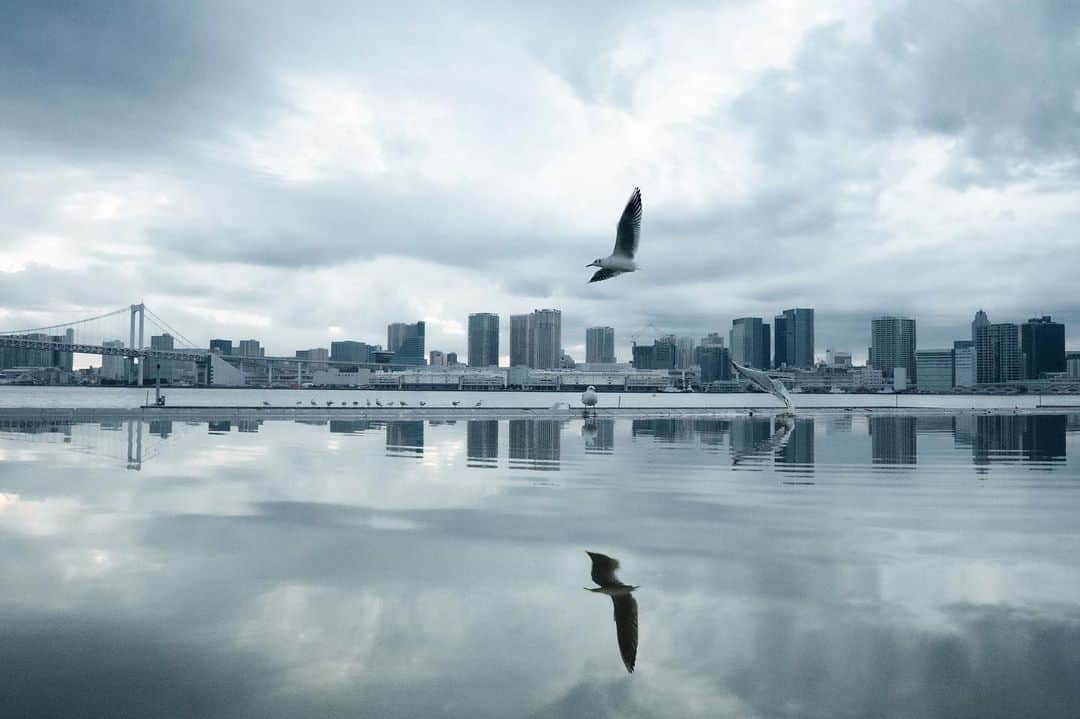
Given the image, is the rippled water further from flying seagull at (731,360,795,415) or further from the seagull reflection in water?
flying seagull at (731,360,795,415)

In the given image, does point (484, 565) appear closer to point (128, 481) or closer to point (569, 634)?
point (569, 634)

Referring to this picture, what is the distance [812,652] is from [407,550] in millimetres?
4882

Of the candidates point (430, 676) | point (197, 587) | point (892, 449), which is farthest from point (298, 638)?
point (892, 449)

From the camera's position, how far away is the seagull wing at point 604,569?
316 inches

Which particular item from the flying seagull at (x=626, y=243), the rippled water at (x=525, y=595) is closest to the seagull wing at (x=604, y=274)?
the flying seagull at (x=626, y=243)

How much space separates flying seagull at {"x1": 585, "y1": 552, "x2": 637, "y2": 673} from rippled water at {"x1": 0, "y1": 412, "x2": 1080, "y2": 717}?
120 millimetres

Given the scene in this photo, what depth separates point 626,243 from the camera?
1633cm

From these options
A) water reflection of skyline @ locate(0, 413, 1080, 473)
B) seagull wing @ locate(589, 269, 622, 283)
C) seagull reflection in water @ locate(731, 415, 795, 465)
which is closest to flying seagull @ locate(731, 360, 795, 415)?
water reflection of skyline @ locate(0, 413, 1080, 473)

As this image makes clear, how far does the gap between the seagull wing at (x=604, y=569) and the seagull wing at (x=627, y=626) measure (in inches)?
17.5

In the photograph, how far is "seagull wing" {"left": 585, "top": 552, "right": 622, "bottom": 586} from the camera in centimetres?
802

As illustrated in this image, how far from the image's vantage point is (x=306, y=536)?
10094 mm

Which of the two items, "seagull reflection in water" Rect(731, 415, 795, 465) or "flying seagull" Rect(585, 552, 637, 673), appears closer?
"flying seagull" Rect(585, 552, 637, 673)

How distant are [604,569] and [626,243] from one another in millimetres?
9098

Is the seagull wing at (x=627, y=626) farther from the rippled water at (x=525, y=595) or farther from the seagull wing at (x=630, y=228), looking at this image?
the seagull wing at (x=630, y=228)
